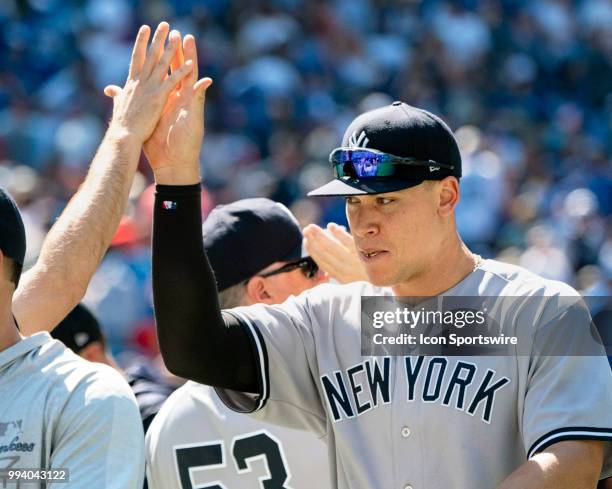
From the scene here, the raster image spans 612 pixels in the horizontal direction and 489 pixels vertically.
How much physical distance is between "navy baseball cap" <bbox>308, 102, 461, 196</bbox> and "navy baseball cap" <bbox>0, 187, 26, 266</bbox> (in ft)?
2.48

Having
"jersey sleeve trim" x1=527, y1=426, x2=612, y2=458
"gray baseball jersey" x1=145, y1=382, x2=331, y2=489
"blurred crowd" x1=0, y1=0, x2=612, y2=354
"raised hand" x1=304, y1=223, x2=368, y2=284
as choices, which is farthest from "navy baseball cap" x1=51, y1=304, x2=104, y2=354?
"blurred crowd" x1=0, y1=0, x2=612, y2=354

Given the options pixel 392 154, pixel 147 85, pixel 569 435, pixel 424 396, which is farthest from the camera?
pixel 147 85

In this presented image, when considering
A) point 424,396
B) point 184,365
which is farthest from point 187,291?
point 424,396

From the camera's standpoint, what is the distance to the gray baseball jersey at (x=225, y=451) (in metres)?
3.50

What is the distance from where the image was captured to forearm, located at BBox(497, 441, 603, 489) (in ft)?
8.66

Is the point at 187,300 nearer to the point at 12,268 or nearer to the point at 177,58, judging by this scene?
the point at 12,268

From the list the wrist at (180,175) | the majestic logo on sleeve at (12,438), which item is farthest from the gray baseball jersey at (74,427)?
the wrist at (180,175)

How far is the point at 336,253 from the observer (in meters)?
3.74

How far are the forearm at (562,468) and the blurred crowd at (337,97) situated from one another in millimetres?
7168

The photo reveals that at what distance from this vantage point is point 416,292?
3.05m

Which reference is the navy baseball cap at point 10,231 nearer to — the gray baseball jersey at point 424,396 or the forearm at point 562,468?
the gray baseball jersey at point 424,396

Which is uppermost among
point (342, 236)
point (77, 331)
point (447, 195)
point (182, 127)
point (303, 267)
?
point (182, 127)

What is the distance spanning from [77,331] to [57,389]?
2.06 metres

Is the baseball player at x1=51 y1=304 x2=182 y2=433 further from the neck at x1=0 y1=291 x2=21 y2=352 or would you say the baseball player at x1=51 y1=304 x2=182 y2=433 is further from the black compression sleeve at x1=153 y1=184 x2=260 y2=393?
the neck at x1=0 y1=291 x2=21 y2=352
